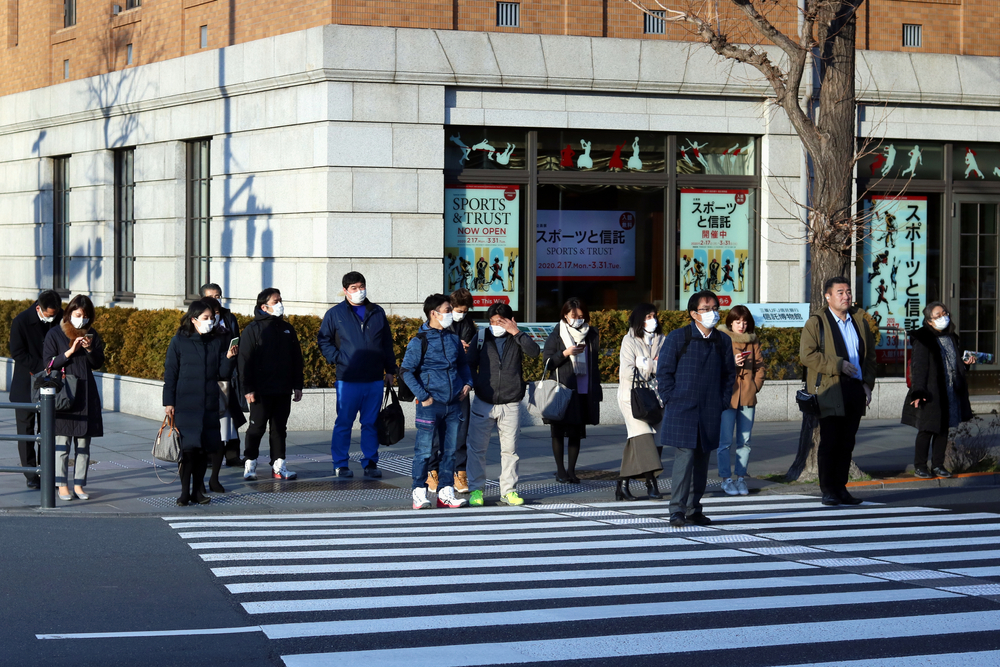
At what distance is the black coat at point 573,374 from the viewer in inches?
476

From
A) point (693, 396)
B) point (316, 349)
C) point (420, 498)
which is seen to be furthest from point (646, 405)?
point (316, 349)

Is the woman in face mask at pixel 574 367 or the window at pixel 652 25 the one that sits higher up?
the window at pixel 652 25

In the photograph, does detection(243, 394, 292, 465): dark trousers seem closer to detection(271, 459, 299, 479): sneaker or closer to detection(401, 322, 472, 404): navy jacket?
detection(271, 459, 299, 479): sneaker

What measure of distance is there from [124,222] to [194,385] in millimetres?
12021

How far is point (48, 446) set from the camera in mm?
10648

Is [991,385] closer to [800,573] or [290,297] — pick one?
[290,297]

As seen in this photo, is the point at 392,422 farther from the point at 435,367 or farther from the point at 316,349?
the point at 316,349

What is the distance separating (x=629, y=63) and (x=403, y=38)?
3.31 metres

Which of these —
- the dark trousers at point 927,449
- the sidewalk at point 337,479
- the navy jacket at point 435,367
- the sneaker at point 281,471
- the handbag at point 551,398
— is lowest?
the sidewalk at point 337,479

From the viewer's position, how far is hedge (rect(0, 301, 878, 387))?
53.2 feet

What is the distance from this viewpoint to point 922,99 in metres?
19.5

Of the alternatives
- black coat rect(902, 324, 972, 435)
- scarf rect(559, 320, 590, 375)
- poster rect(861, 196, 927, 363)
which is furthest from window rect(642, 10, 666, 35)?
scarf rect(559, 320, 590, 375)

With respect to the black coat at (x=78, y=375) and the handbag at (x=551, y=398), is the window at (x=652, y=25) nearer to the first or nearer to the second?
the handbag at (x=551, y=398)

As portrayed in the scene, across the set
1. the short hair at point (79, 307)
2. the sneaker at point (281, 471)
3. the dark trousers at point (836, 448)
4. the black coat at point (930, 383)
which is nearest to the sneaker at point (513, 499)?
the sneaker at point (281, 471)
